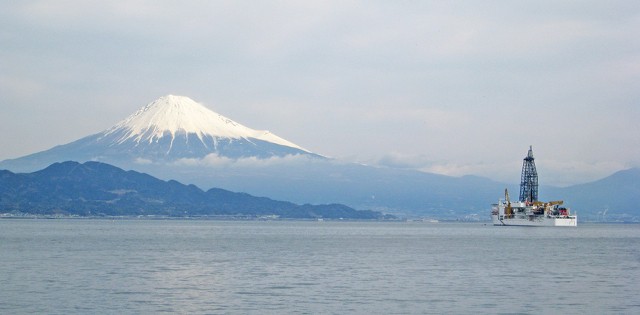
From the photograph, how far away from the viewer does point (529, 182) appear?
191875 millimetres

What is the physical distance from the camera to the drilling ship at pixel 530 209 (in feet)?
608

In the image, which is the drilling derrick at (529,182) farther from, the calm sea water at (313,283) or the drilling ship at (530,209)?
the calm sea water at (313,283)

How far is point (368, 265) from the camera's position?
216 ft

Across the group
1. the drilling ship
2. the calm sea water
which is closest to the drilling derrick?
the drilling ship

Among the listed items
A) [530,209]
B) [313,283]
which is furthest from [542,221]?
[313,283]

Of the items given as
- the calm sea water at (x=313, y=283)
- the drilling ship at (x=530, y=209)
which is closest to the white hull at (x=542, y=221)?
the drilling ship at (x=530, y=209)

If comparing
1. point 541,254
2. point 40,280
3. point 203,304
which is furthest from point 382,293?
point 541,254

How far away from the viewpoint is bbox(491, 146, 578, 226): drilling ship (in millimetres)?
185375

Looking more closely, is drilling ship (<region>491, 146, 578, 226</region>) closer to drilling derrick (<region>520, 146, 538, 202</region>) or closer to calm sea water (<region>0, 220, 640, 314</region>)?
drilling derrick (<region>520, 146, 538, 202</region>)

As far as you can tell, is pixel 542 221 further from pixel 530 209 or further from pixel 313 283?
pixel 313 283

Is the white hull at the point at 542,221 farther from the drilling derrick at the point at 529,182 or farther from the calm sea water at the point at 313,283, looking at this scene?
the calm sea water at the point at 313,283

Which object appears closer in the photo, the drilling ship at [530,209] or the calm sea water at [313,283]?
the calm sea water at [313,283]

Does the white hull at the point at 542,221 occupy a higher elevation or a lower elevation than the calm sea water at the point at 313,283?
higher

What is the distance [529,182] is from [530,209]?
7.81 metres
